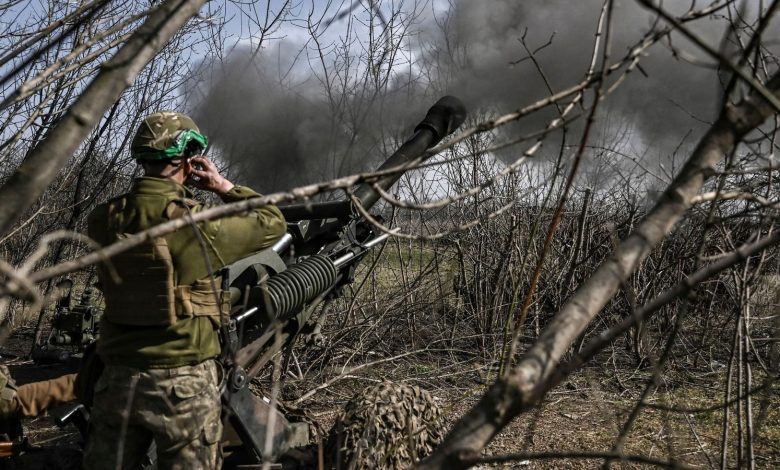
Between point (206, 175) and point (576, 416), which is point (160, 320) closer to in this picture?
point (206, 175)

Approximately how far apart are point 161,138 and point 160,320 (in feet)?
2.40

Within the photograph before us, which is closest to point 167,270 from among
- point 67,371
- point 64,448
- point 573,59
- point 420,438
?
point 420,438

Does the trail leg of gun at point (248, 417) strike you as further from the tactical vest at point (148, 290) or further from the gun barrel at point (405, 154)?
the gun barrel at point (405, 154)

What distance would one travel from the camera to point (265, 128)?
7758 mm

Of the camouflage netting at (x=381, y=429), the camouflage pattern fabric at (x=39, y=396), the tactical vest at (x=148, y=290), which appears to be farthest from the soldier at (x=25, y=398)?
the camouflage netting at (x=381, y=429)

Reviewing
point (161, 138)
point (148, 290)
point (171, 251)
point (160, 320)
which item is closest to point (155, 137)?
point (161, 138)

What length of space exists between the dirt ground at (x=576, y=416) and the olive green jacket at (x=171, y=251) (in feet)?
3.54

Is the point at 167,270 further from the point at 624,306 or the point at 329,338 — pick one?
the point at 624,306

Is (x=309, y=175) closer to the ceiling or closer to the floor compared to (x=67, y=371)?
closer to the ceiling

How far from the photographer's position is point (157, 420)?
119 inches

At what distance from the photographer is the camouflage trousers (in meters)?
3.04

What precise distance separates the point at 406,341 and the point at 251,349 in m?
3.60

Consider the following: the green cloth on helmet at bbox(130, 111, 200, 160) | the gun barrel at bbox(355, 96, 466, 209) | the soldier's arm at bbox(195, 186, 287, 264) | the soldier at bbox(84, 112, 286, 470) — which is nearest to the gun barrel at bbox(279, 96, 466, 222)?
the gun barrel at bbox(355, 96, 466, 209)

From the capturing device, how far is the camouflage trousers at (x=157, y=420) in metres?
3.04
